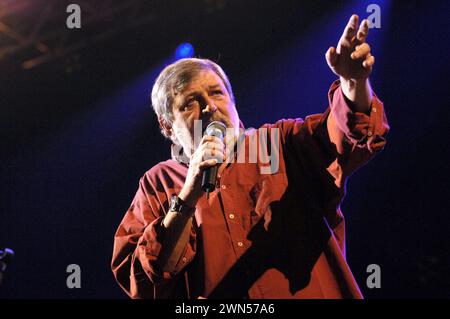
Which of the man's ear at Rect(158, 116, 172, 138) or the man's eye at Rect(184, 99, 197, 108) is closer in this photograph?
the man's eye at Rect(184, 99, 197, 108)

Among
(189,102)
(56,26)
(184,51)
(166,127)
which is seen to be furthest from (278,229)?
(56,26)

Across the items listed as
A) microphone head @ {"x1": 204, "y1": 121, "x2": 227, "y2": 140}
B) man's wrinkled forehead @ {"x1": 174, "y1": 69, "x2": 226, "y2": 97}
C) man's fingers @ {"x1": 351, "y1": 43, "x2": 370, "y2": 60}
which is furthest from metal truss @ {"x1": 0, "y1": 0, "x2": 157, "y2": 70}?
man's fingers @ {"x1": 351, "y1": 43, "x2": 370, "y2": 60}

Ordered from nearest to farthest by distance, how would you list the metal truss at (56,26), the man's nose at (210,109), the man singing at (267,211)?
the man singing at (267,211), the man's nose at (210,109), the metal truss at (56,26)

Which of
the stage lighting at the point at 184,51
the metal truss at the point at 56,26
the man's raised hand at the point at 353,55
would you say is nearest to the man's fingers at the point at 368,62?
the man's raised hand at the point at 353,55

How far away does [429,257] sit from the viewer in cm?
408

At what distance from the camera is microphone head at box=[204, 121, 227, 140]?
1.66 m

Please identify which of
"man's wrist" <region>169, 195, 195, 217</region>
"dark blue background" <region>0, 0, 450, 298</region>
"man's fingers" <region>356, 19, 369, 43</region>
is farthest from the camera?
"dark blue background" <region>0, 0, 450, 298</region>

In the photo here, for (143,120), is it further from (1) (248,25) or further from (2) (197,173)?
(2) (197,173)

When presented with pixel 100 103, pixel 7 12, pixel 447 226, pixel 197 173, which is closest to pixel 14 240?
pixel 100 103

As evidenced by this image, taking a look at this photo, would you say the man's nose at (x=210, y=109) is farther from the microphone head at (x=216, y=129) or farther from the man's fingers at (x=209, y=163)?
the man's fingers at (x=209, y=163)

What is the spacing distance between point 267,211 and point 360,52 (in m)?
0.59

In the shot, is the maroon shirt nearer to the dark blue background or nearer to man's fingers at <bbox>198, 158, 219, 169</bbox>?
man's fingers at <bbox>198, 158, 219, 169</bbox>

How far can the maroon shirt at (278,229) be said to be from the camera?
4.91ft
